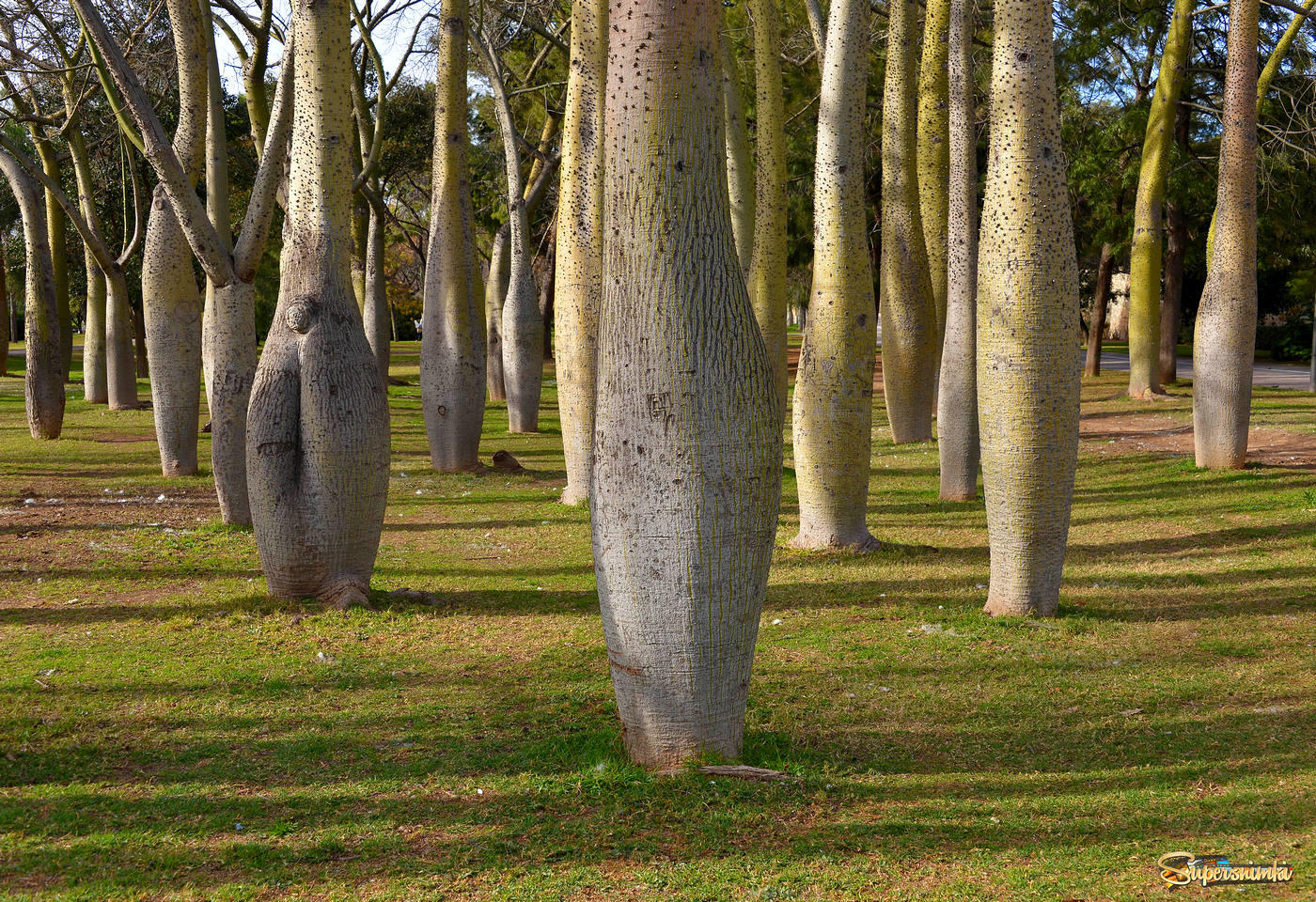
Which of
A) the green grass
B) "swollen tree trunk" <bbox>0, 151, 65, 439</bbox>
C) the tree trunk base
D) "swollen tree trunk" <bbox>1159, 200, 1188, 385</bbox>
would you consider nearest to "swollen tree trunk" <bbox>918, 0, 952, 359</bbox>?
the tree trunk base

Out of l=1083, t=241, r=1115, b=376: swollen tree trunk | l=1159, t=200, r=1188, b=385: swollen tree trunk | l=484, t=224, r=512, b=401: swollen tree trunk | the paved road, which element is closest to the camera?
l=484, t=224, r=512, b=401: swollen tree trunk

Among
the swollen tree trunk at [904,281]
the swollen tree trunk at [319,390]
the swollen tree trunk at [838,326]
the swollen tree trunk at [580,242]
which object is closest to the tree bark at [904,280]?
the swollen tree trunk at [904,281]

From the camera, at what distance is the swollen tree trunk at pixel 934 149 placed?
14.6 metres

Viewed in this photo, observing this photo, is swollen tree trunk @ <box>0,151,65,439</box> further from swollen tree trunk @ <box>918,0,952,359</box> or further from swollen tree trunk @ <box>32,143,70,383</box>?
swollen tree trunk @ <box>918,0,952,359</box>

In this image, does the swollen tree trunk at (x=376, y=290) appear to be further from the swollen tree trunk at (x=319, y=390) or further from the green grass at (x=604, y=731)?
the swollen tree trunk at (x=319, y=390)

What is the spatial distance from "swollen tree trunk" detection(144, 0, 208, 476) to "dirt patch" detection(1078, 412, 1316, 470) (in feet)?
32.6

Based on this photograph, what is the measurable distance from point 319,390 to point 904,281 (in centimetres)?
1035

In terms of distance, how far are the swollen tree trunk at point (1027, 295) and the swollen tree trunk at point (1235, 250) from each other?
20.3 feet

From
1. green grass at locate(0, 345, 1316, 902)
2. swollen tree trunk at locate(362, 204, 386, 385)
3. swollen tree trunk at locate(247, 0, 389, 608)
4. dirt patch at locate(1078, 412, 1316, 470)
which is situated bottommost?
green grass at locate(0, 345, 1316, 902)

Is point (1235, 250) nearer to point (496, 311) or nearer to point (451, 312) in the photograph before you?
point (451, 312)

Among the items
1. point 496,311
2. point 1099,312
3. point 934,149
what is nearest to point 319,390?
point 934,149

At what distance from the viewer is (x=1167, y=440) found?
15.8 metres

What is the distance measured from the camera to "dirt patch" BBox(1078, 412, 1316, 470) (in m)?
13.7

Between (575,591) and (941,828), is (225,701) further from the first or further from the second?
(941,828)
